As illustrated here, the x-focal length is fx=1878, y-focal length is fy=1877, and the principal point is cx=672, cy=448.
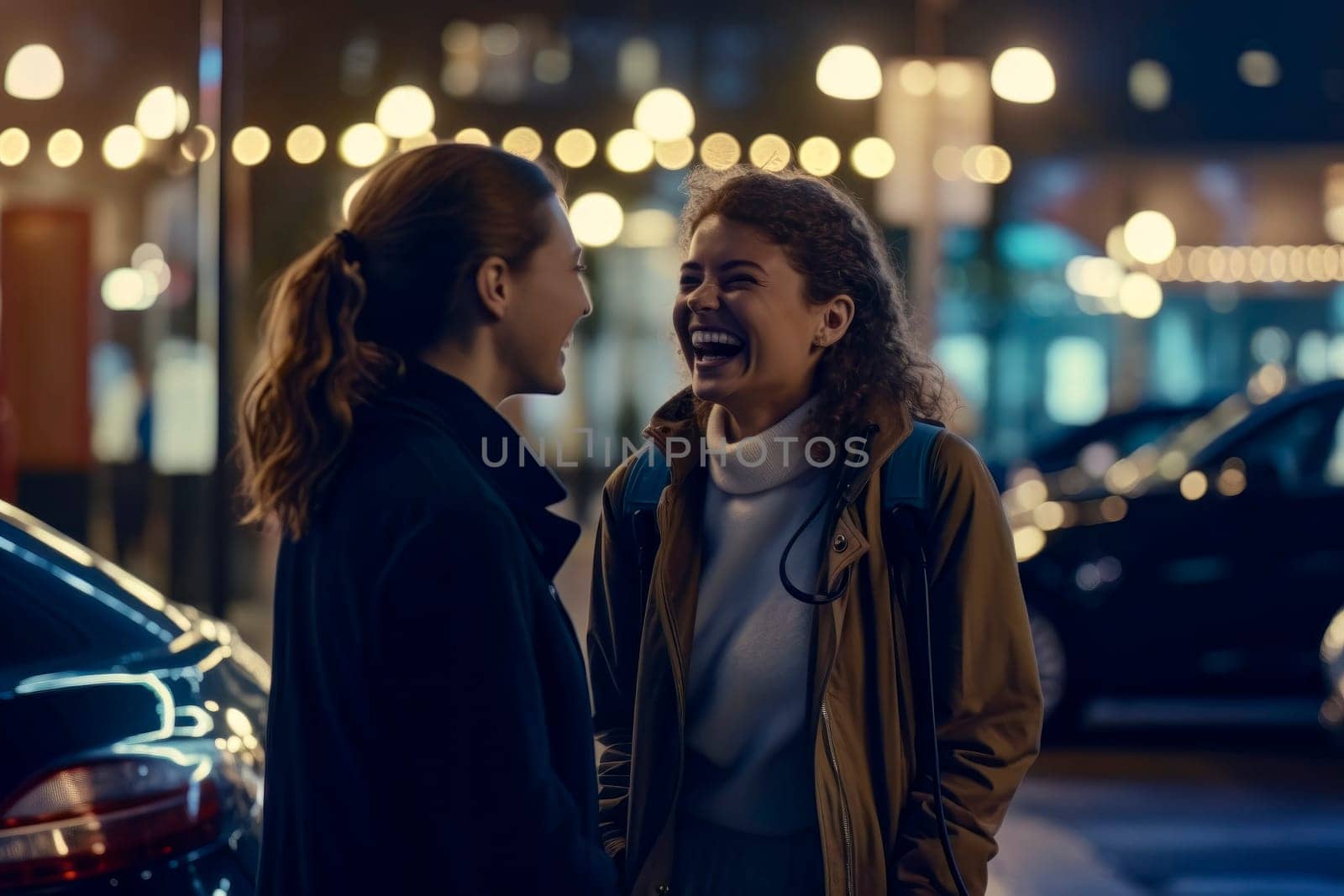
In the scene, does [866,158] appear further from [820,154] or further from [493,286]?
[493,286]

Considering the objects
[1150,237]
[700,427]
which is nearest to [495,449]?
[700,427]

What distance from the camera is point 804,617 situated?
8.98 feet

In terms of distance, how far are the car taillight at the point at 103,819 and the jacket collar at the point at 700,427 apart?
3.04ft

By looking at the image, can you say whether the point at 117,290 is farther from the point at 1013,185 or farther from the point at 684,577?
the point at 684,577

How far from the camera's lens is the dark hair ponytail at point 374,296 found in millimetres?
2158

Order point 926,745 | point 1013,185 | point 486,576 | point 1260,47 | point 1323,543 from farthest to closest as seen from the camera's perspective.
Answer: point 1013,185
point 1260,47
point 1323,543
point 926,745
point 486,576

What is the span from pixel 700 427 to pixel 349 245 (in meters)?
0.94

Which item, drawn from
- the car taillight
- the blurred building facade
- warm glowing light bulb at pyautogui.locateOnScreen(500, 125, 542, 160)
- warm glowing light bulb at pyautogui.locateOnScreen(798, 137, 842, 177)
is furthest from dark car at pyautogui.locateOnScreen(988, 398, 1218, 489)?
warm glowing light bulb at pyautogui.locateOnScreen(500, 125, 542, 160)

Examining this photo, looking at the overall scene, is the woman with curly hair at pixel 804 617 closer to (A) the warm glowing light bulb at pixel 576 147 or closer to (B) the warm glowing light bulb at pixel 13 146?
(B) the warm glowing light bulb at pixel 13 146

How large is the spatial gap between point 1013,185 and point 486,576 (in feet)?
65.0

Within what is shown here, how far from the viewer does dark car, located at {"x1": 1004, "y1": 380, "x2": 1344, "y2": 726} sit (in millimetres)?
9297

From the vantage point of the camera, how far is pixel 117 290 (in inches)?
587

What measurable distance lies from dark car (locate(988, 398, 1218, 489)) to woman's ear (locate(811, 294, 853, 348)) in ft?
32.0

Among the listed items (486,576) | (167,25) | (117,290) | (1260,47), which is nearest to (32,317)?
(167,25)
